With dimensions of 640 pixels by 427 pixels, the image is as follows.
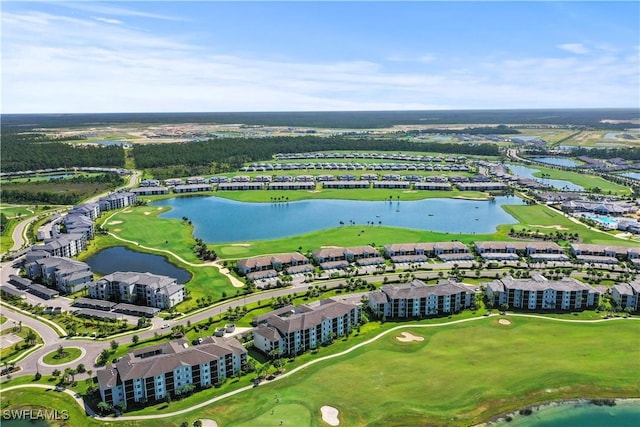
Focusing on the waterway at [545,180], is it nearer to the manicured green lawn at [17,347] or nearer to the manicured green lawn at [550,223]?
the manicured green lawn at [550,223]

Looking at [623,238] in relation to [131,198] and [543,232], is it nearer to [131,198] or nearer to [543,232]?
[543,232]

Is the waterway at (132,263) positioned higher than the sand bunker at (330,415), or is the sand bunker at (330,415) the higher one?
the waterway at (132,263)

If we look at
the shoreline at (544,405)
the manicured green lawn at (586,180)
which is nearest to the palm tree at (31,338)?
the shoreline at (544,405)

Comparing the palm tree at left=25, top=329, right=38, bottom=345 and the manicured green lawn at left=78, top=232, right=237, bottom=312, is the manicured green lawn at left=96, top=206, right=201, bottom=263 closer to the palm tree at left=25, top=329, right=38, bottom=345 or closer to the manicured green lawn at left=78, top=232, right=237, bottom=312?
the manicured green lawn at left=78, top=232, right=237, bottom=312

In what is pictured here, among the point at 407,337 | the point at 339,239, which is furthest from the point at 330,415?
the point at 339,239

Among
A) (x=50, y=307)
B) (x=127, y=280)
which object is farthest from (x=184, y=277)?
(x=50, y=307)
